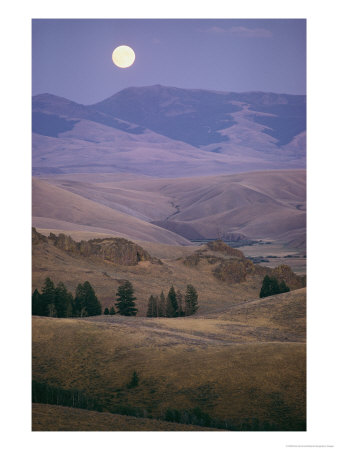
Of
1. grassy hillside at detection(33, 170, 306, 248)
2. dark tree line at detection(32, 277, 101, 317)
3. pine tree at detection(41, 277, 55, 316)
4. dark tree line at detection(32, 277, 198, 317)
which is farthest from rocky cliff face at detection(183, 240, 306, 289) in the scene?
grassy hillside at detection(33, 170, 306, 248)

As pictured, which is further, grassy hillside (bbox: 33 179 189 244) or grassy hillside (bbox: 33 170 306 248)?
grassy hillside (bbox: 33 170 306 248)

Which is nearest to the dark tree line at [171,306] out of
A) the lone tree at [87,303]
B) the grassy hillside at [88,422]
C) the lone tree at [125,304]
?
the lone tree at [125,304]

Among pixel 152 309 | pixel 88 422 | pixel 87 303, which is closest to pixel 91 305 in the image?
pixel 87 303

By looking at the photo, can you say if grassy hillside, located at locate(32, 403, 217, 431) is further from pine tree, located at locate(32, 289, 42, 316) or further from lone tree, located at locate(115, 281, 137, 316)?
lone tree, located at locate(115, 281, 137, 316)

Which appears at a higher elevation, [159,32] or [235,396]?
[159,32]

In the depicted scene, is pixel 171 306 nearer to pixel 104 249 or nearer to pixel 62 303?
pixel 62 303
